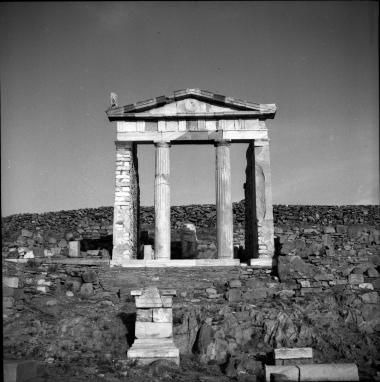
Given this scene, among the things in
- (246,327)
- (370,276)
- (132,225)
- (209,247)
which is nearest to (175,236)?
(209,247)

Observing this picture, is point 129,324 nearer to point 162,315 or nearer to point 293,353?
point 162,315

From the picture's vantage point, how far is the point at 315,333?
34.8 feet

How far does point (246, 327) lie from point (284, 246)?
15.1 feet

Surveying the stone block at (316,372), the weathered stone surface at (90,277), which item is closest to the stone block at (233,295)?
the weathered stone surface at (90,277)

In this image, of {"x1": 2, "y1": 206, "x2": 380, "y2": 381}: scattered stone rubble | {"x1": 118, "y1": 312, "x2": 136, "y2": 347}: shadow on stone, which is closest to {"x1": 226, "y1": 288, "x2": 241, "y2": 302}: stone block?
{"x1": 2, "y1": 206, "x2": 380, "y2": 381}: scattered stone rubble

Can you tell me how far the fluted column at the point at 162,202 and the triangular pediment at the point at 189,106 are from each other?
127 cm

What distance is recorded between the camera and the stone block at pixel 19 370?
7699mm

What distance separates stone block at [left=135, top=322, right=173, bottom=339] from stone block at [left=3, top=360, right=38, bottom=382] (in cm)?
222

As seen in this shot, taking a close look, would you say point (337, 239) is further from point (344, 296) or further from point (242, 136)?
point (344, 296)

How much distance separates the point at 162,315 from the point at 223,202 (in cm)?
738

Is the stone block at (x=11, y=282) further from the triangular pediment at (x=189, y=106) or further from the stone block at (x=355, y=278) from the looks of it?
the stone block at (x=355, y=278)

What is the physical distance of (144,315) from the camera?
10.1 metres

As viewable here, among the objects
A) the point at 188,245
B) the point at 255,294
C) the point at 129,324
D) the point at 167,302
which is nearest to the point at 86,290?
the point at 129,324

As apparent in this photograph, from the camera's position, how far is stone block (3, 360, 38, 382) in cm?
770
